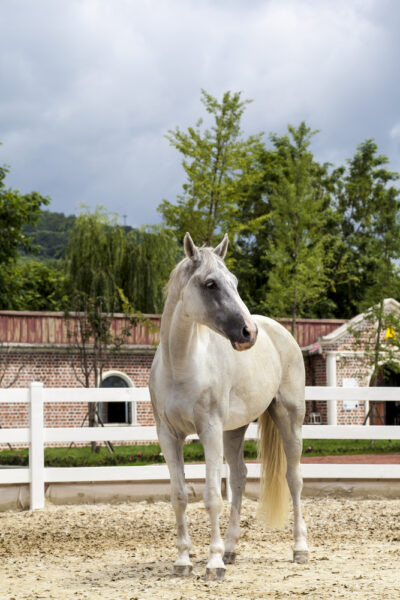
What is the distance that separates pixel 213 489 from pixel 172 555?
143 centimetres

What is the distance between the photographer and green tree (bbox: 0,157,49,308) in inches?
1087

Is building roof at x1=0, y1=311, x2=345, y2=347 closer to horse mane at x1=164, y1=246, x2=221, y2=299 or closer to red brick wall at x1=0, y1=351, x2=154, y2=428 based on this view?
red brick wall at x1=0, y1=351, x2=154, y2=428

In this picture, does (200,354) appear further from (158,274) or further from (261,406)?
(158,274)

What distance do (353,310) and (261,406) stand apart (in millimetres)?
29770

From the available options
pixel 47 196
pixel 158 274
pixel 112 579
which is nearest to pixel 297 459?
pixel 112 579

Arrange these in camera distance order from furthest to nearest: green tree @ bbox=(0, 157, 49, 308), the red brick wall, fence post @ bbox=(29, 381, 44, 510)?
green tree @ bbox=(0, 157, 49, 308)
the red brick wall
fence post @ bbox=(29, 381, 44, 510)

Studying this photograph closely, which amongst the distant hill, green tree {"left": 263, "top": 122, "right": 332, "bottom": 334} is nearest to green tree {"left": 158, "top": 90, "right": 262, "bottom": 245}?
green tree {"left": 263, "top": 122, "right": 332, "bottom": 334}

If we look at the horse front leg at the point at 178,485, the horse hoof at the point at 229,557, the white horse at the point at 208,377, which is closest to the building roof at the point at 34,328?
the horse hoof at the point at 229,557

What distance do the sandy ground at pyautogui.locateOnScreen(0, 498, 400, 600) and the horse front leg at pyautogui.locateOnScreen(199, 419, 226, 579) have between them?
0.35ft

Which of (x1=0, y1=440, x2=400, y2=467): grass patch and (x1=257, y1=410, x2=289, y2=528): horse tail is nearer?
(x1=257, y1=410, x2=289, y2=528): horse tail

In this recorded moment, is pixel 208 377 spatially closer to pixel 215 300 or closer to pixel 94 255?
pixel 215 300

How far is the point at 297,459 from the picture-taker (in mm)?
5309

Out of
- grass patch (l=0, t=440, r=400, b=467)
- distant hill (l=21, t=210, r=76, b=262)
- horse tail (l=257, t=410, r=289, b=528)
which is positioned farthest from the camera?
distant hill (l=21, t=210, r=76, b=262)

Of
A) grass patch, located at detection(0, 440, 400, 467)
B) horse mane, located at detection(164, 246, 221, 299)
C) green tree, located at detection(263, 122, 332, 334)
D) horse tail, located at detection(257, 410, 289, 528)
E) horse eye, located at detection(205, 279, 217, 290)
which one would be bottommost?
grass patch, located at detection(0, 440, 400, 467)
